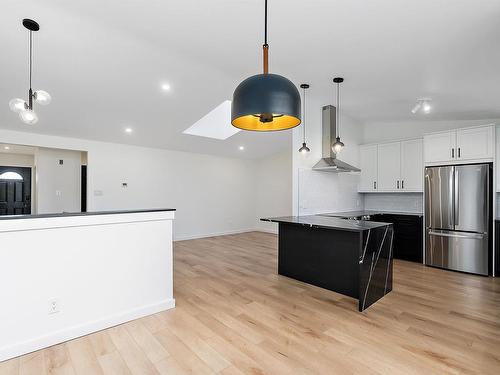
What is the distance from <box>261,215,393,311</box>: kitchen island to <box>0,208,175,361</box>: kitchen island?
1823mm

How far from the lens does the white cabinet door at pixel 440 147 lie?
441 cm

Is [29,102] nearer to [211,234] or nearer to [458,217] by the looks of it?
[211,234]

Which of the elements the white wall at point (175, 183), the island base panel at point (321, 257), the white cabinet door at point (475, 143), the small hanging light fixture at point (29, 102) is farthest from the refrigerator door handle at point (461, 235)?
the small hanging light fixture at point (29, 102)

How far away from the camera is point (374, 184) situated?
570cm

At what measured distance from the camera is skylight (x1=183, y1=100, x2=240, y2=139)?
614 cm

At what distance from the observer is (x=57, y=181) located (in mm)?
6258

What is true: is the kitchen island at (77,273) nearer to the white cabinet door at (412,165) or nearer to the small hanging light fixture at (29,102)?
the small hanging light fixture at (29,102)

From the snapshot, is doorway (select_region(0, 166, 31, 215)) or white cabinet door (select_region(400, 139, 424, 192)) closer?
white cabinet door (select_region(400, 139, 424, 192))

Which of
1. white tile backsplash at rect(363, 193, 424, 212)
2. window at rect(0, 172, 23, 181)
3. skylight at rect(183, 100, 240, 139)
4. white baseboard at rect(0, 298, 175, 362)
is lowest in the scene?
white baseboard at rect(0, 298, 175, 362)

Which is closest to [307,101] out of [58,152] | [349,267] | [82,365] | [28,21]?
[349,267]

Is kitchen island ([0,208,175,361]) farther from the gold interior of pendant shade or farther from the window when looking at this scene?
the window

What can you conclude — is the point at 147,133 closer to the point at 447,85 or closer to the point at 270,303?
the point at 270,303

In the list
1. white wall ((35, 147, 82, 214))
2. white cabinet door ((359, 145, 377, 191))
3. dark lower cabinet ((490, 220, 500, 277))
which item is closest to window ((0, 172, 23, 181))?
white wall ((35, 147, 82, 214))

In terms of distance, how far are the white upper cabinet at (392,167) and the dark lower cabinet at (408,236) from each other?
57 cm
